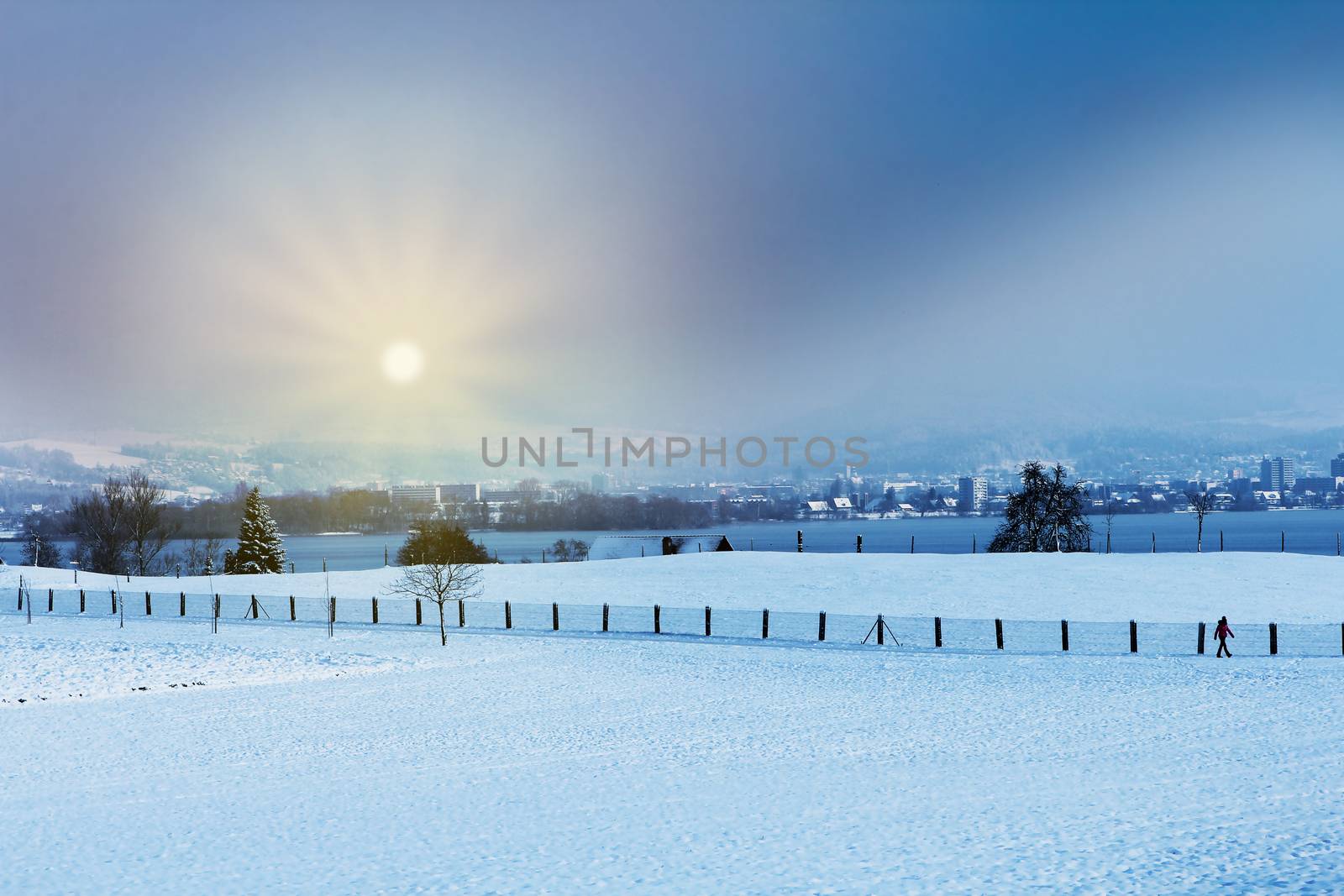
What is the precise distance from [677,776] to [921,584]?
1479 inches

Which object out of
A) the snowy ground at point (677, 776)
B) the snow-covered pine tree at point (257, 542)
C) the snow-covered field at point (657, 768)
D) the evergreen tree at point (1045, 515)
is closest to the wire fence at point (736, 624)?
the snow-covered field at point (657, 768)

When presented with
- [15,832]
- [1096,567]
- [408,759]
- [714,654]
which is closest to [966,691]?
[714,654]

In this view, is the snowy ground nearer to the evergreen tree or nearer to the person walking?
the person walking

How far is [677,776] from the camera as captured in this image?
15398 millimetres

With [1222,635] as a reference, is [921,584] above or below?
below

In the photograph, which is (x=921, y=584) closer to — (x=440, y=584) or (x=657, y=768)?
(x=440, y=584)

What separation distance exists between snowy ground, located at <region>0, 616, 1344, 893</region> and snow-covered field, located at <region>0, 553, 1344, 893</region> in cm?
6

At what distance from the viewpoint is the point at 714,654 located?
29.3 meters

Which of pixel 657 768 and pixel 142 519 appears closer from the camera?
pixel 657 768

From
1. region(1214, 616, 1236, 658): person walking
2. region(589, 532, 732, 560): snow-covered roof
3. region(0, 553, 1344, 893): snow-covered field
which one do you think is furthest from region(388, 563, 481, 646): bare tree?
region(1214, 616, 1236, 658): person walking

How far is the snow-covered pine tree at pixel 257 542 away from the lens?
7700 centimetres

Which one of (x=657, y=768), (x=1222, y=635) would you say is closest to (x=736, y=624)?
(x=1222, y=635)

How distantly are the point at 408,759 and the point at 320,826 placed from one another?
12.5 feet

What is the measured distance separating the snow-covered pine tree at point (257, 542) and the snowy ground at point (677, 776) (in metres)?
51.2
